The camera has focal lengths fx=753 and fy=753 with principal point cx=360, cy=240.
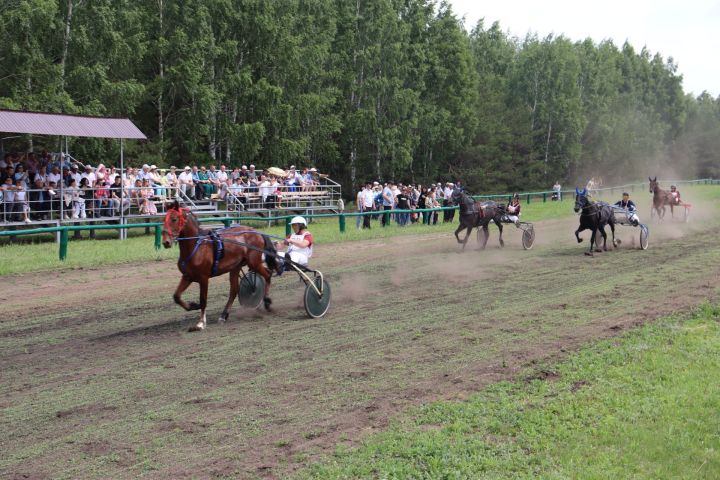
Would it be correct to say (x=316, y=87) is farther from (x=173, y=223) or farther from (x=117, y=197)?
(x=173, y=223)

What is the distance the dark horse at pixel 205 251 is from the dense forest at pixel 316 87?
16.0 metres

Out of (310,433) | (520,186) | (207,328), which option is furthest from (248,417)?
(520,186)

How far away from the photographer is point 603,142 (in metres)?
71.1

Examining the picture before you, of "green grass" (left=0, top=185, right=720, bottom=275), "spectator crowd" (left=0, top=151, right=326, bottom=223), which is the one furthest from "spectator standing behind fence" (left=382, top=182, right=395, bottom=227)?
"spectator crowd" (left=0, top=151, right=326, bottom=223)

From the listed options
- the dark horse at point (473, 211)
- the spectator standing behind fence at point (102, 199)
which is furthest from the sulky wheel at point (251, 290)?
the spectator standing behind fence at point (102, 199)

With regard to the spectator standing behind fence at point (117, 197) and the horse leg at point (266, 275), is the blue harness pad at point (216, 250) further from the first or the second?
the spectator standing behind fence at point (117, 197)

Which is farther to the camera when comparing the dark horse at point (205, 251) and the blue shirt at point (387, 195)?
the blue shirt at point (387, 195)

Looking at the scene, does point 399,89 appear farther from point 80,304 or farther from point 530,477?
point 530,477

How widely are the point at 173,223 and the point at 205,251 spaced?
0.69 meters

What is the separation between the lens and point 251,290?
1137cm

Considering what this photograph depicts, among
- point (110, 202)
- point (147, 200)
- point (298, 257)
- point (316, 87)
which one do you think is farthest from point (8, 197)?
point (316, 87)

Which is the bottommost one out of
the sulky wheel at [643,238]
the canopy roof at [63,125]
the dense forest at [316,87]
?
the sulky wheel at [643,238]

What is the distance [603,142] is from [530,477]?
70.1 meters

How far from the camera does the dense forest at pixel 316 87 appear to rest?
85.0 ft
